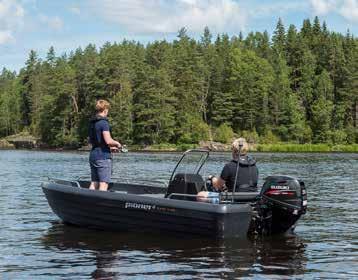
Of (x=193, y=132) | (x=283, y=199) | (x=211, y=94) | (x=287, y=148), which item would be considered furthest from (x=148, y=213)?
(x=211, y=94)

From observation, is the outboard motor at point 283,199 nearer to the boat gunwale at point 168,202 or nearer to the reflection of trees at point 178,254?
the boat gunwale at point 168,202

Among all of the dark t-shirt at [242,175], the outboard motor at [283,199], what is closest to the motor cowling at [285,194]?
the outboard motor at [283,199]

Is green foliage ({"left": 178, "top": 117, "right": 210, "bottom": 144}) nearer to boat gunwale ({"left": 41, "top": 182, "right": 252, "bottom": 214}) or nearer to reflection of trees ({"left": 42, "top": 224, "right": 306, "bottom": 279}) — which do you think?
boat gunwale ({"left": 41, "top": 182, "right": 252, "bottom": 214})

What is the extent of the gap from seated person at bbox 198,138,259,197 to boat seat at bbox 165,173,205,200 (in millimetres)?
289

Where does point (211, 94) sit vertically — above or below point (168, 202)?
above

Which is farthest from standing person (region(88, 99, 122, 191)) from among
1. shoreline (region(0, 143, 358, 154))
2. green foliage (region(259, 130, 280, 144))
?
green foliage (region(259, 130, 280, 144))

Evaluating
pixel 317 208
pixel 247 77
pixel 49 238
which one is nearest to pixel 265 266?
pixel 49 238

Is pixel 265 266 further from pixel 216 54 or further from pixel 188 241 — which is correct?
pixel 216 54

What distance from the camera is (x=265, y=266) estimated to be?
1006 centimetres

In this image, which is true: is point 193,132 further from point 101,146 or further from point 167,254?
point 167,254

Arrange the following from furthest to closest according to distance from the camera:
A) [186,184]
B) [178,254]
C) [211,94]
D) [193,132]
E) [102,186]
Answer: [211,94] < [193,132] < [102,186] < [186,184] < [178,254]

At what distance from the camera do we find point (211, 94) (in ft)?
365

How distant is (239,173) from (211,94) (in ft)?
326

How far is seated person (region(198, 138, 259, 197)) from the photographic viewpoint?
479 inches
